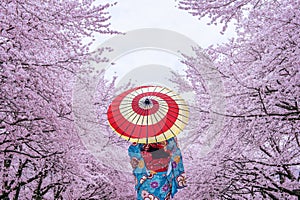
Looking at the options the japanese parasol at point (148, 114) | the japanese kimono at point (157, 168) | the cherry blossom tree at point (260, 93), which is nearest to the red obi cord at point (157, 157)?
the japanese kimono at point (157, 168)

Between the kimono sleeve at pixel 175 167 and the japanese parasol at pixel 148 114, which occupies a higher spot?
the japanese parasol at pixel 148 114

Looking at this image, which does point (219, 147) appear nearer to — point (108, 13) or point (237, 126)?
point (237, 126)

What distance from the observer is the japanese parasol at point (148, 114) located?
498cm

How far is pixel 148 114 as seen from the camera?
16.7ft

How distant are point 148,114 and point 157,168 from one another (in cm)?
87

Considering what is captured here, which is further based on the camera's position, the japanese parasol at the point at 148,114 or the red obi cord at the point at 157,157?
the red obi cord at the point at 157,157

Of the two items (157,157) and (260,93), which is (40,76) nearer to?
(157,157)

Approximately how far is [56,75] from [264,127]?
3740 mm

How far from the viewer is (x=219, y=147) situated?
7.10 meters

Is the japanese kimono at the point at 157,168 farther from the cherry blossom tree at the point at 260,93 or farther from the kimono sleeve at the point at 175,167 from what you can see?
the cherry blossom tree at the point at 260,93

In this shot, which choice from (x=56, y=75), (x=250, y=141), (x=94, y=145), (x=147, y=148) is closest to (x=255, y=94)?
(x=250, y=141)

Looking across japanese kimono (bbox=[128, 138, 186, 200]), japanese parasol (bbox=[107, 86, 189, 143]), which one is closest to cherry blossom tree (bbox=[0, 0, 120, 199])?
japanese parasol (bbox=[107, 86, 189, 143])

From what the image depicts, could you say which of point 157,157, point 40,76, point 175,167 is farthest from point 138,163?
point 40,76

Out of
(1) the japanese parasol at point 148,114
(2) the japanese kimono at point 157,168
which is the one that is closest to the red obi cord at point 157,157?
(2) the japanese kimono at point 157,168
